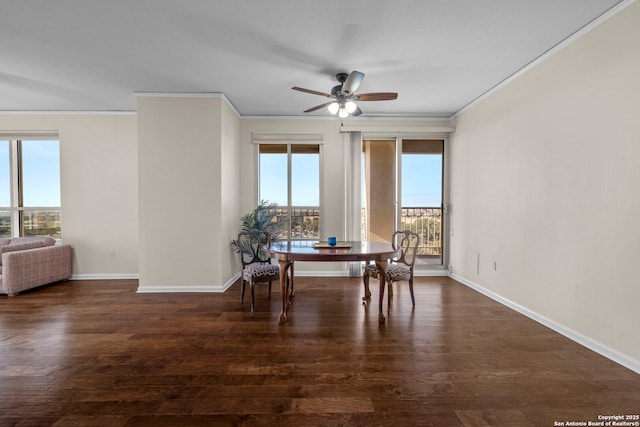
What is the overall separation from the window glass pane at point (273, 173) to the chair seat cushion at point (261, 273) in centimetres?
186

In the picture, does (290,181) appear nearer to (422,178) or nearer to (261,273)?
(261,273)

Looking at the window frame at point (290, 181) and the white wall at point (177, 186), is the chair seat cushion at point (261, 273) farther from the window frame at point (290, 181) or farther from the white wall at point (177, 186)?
the window frame at point (290, 181)

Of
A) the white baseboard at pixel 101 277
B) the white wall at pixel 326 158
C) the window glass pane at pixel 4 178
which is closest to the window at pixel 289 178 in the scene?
the white wall at pixel 326 158

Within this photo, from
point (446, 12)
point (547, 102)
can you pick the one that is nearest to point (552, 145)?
point (547, 102)

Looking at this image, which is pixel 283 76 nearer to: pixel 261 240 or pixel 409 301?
pixel 261 240

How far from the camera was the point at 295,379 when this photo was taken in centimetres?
191

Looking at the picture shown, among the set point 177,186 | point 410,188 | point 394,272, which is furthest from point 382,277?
point 177,186

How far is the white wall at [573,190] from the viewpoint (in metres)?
2.10

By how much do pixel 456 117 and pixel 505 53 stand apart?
1.86 m

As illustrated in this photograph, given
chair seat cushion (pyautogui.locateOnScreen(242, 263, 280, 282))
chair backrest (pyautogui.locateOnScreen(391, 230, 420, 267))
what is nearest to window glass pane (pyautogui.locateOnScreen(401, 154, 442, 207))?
chair backrest (pyautogui.locateOnScreen(391, 230, 420, 267))

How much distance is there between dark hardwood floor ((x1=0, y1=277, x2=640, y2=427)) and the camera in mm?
1603

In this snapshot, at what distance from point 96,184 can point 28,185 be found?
1273 millimetres

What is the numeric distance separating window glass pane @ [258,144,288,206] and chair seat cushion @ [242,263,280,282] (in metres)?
1.86

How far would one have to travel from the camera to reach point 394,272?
10.5ft
